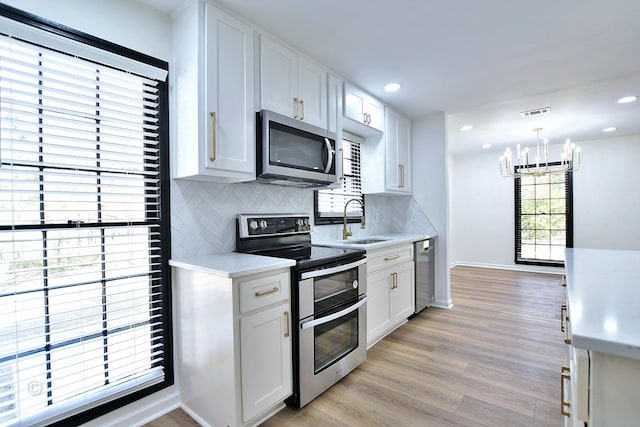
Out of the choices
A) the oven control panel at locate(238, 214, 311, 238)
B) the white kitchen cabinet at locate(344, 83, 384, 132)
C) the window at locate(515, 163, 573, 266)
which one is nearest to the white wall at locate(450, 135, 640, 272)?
the window at locate(515, 163, 573, 266)

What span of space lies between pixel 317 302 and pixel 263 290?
0.44 m

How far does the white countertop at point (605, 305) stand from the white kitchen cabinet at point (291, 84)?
6.14 ft

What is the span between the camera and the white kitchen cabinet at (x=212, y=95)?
1.73 m

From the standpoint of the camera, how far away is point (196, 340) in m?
1.77

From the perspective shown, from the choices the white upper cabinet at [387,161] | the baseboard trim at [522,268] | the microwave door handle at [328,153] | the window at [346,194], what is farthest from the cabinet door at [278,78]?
the baseboard trim at [522,268]

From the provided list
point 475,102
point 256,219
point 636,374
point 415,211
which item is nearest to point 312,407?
point 256,219

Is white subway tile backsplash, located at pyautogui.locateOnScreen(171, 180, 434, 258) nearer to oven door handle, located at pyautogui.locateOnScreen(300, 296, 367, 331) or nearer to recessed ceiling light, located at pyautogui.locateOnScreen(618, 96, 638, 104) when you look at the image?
oven door handle, located at pyautogui.locateOnScreen(300, 296, 367, 331)

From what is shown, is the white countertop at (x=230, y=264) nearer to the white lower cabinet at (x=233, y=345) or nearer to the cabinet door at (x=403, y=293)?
the white lower cabinet at (x=233, y=345)

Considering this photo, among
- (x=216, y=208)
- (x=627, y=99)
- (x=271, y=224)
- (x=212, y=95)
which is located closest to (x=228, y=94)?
(x=212, y=95)

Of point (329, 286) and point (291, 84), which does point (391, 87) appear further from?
point (329, 286)

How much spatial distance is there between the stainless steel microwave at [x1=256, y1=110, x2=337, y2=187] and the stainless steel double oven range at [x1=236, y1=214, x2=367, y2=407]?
43cm

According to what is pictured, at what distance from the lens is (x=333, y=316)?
6.71 feet

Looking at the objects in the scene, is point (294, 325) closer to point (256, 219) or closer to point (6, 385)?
point (256, 219)

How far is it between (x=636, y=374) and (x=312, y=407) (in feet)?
5.44
